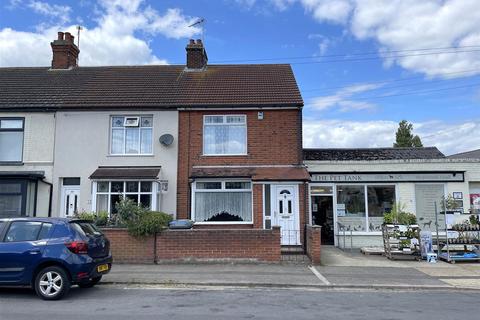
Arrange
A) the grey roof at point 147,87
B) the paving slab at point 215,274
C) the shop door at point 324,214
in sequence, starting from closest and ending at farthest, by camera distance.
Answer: the paving slab at point 215,274 < the grey roof at point 147,87 < the shop door at point 324,214

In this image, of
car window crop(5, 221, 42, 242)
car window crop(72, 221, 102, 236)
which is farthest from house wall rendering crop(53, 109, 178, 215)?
car window crop(5, 221, 42, 242)

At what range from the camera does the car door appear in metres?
8.46

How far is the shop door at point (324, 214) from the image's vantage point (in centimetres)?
1781

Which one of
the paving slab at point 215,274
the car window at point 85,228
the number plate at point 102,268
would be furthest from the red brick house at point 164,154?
the number plate at point 102,268

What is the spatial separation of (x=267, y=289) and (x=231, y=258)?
3195 mm

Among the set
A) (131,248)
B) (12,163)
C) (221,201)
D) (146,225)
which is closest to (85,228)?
(146,225)

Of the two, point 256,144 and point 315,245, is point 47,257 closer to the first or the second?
point 315,245

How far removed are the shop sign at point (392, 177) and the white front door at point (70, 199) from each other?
9123mm

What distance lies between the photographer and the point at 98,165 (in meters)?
16.9

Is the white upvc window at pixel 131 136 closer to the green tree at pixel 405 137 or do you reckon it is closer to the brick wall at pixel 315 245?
the brick wall at pixel 315 245

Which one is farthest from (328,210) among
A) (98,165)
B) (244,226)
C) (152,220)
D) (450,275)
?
(98,165)

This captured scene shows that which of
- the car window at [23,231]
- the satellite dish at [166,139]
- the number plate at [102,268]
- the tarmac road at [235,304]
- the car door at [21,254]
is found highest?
the satellite dish at [166,139]

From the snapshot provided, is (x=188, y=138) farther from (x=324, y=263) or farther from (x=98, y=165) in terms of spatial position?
(x=324, y=263)

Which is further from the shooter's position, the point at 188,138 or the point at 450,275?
the point at 188,138
